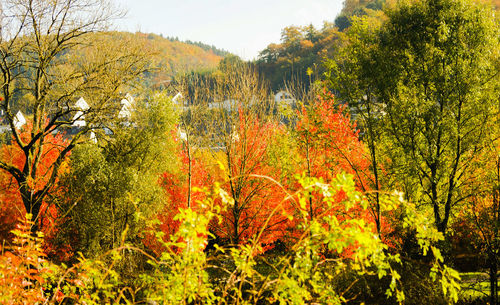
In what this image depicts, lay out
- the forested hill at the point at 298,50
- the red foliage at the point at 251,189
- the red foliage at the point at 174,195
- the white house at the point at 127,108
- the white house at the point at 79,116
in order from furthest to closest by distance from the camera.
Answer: the forested hill at the point at 298,50
the red foliage at the point at 174,195
the red foliage at the point at 251,189
the white house at the point at 127,108
the white house at the point at 79,116

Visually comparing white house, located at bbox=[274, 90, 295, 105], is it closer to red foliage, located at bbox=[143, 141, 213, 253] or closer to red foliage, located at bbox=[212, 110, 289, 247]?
red foliage, located at bbox=[212, 110, 289, 247]

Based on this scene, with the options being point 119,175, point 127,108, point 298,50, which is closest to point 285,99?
point 298,50

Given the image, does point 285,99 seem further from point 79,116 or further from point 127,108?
point 79,116

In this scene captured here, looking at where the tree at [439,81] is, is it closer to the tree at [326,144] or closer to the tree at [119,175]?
the tree at [326,144]

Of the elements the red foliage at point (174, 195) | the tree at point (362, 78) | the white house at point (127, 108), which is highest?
the tree at point (362, 78)

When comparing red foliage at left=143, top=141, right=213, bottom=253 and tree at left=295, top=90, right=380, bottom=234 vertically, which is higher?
tree at left=295, top=90, right=380, bottom=234

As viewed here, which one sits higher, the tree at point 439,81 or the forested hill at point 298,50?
the forested hill at point 298,50

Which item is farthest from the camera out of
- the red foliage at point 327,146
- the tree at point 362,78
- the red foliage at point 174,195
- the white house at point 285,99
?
the red foliage at point 174,195

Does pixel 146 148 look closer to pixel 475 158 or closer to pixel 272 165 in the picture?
pixel 272 165

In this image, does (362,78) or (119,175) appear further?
(119,175)

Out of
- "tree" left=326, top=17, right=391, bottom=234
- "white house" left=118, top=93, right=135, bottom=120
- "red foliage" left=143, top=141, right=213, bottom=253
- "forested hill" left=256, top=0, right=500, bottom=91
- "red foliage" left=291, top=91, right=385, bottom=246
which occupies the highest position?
"forested hill" left=256, top=0, right=500, bottom=91

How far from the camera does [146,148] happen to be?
17.3 m

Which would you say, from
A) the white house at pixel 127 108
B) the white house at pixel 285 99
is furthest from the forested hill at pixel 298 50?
the white house at pixel 127 108

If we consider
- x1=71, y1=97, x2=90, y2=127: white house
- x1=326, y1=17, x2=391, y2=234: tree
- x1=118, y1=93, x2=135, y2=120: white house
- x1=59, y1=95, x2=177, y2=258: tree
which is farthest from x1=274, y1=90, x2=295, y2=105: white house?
x1=71, y1=97, x2=90, y2=127: white house
